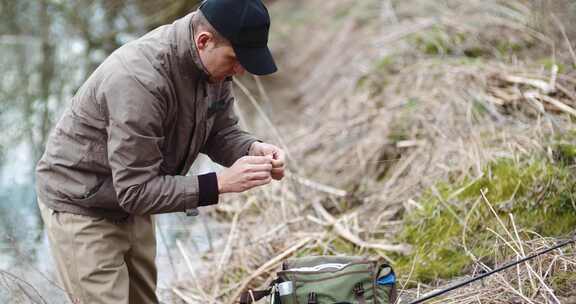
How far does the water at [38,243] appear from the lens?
11.6 feet

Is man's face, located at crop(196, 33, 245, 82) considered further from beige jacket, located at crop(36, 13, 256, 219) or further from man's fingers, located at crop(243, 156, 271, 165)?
man's fingers, located at crop(243, 156, 271, 165)

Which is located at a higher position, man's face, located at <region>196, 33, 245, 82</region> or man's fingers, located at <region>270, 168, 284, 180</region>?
man's face, located at <region>196, 33, 245, 82</region>

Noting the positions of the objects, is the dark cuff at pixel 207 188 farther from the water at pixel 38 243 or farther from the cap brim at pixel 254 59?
the water at pixel 38 243

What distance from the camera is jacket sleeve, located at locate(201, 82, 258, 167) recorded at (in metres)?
3.03

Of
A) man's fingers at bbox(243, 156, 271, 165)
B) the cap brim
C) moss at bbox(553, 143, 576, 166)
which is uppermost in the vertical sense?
the cap brim

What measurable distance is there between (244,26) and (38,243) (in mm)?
3637

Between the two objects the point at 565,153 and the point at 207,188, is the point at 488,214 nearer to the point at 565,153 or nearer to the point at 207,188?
the point at 565,153

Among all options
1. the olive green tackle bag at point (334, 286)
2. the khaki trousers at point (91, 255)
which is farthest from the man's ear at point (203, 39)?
the olive green tackle bag at point (334, 286)

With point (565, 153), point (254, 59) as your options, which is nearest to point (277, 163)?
point (254, 59)

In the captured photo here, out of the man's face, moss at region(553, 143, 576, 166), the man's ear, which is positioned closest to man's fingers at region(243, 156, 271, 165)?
the man's face

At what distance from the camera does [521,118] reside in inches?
191

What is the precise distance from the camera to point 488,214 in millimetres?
3822

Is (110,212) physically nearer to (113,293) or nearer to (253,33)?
(113,293)

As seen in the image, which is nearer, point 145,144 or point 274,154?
point 145,144
